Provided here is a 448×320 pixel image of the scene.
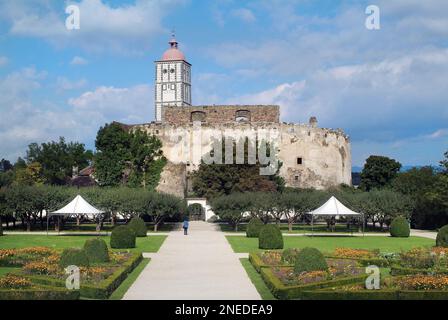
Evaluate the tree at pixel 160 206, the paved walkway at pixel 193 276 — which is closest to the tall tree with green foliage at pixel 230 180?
the tree at pixel 160 206

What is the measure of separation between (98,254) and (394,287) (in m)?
10.4

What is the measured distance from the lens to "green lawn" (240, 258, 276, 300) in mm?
16944

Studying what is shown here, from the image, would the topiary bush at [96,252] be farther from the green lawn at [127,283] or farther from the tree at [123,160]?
the tree at [123,160]

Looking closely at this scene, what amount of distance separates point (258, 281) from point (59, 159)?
55.8m

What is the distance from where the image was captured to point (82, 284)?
16.7 meters

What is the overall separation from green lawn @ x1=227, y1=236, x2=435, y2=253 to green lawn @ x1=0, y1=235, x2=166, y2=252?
3.85 metres

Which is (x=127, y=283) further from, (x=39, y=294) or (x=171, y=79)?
(x=171, y=79)

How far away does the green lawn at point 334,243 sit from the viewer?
31562 millimetres

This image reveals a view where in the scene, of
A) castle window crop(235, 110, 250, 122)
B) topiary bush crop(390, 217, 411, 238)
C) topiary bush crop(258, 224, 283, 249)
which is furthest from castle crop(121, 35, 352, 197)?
topiary bush crop(258, 224, 283, 249)

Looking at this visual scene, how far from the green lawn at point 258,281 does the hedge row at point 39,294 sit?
15.0ft

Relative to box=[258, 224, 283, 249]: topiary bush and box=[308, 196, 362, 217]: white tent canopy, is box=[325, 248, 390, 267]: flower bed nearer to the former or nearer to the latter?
box=[258, 224, 283, 249]: topiary bush

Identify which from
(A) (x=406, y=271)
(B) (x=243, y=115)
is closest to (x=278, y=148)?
(B) (x=243, y=115)

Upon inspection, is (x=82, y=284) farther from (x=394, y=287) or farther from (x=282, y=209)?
(x=282, y=209)
